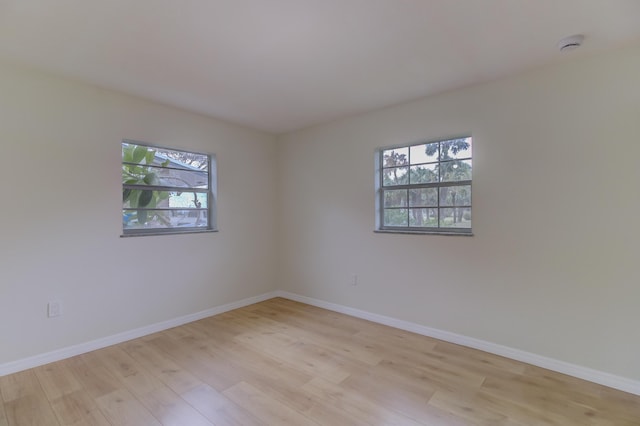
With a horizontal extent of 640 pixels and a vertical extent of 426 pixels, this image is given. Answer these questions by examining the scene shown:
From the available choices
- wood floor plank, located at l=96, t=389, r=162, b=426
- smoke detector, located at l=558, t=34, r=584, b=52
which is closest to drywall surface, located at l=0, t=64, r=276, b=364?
wood floor plank, located at l=96, t=389, r=162, b=426

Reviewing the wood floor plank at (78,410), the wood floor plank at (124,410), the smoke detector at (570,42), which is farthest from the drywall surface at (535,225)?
the wood floor plank at (78,410)

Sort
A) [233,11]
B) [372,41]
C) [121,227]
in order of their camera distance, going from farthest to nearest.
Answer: [121,227], [372,41], [233,11]

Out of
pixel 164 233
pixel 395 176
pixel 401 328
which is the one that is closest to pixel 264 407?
pixel 401 328

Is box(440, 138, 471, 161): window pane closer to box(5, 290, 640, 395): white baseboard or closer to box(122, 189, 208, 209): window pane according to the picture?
box(5, 290, 640, 395): white baseboard

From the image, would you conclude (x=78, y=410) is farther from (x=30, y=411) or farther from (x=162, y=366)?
(x=162, y=366)

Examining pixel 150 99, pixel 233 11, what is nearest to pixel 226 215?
pixel 150 99

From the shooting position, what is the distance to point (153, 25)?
1.86m

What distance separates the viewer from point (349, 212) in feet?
12.0

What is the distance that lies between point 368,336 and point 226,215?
222cm

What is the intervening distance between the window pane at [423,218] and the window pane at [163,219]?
2.47 metres

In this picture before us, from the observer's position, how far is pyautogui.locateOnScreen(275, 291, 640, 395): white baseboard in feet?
6.89

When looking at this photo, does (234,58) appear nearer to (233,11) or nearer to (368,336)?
(233,11)

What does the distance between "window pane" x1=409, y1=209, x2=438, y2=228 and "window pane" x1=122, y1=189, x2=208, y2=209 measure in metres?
2.47

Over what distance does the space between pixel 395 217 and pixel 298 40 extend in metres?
2.06
